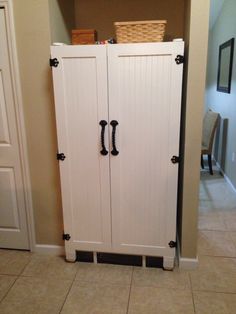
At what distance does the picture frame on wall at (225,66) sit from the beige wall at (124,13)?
1880 mm

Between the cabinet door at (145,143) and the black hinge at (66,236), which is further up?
the cabinet door at (145,143)

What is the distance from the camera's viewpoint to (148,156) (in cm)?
194

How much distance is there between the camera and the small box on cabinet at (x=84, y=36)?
2.02m

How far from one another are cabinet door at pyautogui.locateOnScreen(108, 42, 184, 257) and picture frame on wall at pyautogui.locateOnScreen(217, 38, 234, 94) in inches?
95.0

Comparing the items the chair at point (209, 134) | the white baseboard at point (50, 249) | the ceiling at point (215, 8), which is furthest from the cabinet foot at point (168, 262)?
the ceiling at point (215, 8)

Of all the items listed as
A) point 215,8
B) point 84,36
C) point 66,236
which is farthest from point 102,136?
point 215,8

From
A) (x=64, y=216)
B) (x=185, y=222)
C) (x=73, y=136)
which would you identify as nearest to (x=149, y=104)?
(x=73, y=136)

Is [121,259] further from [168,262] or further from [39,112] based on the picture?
[39,112]

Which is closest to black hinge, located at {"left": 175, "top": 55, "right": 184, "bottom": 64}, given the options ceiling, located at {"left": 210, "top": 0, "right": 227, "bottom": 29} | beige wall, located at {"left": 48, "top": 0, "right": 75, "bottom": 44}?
beige wall, located at {"left": 48, "top": 0, "right": 75, "bottom": 44}

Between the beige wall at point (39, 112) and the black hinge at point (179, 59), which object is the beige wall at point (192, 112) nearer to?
the black hinge at point (179, 59)

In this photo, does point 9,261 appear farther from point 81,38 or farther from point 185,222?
point 81,38

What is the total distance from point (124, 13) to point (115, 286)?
207cm

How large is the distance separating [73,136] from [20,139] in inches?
18.6

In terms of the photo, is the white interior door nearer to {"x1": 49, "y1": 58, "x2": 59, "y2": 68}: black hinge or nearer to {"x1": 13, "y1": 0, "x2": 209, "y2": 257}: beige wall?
{"x1": 13, "y1": 0, "x2": 209, "y2": 257}: beige wall
